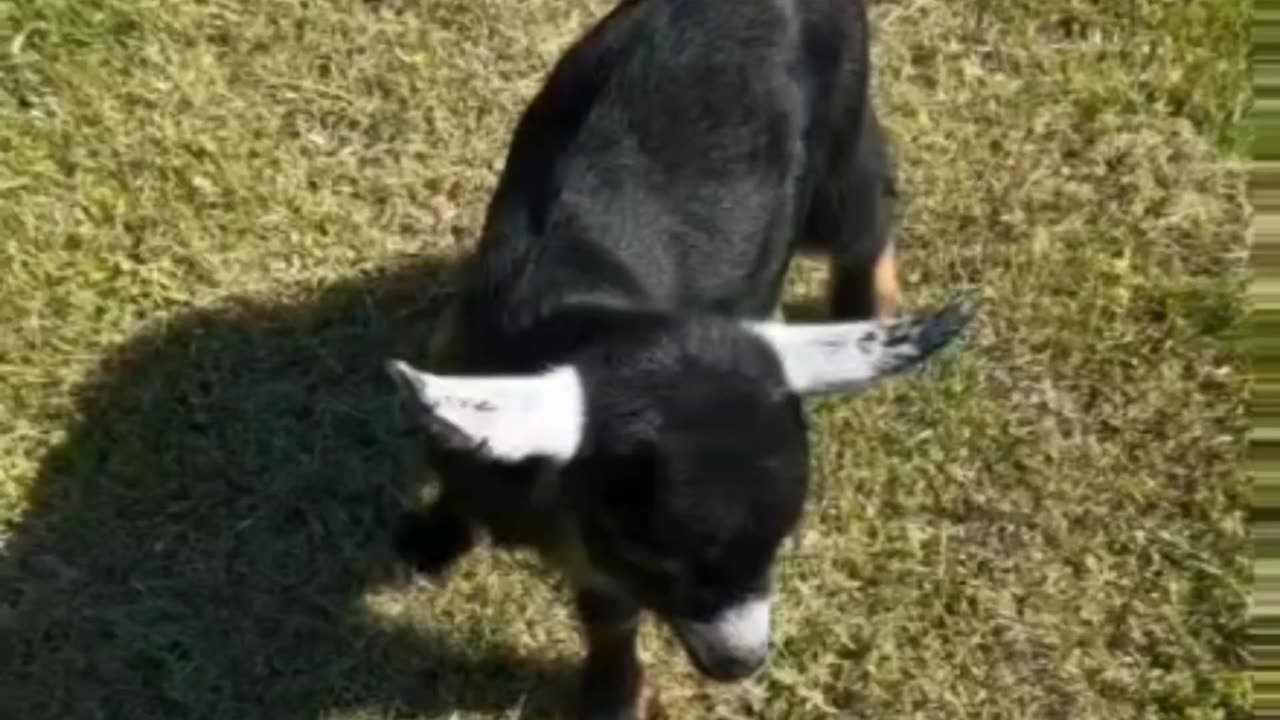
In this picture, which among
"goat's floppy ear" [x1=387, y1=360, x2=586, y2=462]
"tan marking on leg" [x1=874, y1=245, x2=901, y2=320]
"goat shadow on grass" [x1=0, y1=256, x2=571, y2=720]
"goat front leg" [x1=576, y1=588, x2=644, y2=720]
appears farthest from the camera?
"tan marking on leg" [x1=874, y1=245, x2=901, y2=320]

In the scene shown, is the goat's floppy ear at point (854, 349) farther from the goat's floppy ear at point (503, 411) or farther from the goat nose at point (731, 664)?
the goat nose at point (731, 664)

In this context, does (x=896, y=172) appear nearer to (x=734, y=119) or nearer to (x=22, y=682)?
(x=734, y=119)

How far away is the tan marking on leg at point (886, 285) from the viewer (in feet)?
16.3

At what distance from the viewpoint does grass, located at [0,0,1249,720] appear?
4.68m

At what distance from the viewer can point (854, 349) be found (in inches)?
144

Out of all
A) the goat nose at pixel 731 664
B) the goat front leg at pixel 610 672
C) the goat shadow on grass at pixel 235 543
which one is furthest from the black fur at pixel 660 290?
the goat shadow on grass at pixel 235 543

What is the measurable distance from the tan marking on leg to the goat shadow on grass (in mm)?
977

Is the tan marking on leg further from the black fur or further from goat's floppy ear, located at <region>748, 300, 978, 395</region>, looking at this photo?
goat's floppy ear, located at <region>748, 300, 978, 395</region>

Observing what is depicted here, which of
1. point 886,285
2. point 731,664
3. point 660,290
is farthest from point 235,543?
point 886,285

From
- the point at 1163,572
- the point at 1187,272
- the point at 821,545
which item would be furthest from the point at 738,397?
the point at 1187,272

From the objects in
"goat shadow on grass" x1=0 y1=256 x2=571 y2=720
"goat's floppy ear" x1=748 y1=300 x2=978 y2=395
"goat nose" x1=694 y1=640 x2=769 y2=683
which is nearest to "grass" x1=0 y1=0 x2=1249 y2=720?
"goat shadow on grass" x1=0 y1=256 x2=571 y2=720

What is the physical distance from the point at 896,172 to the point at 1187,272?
28.3 inches

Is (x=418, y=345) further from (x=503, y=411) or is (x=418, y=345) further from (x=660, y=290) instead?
(x=503, y=411)

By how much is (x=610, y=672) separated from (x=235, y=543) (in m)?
0.87
